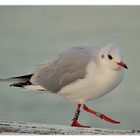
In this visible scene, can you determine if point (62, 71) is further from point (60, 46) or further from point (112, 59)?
point (112, 59)

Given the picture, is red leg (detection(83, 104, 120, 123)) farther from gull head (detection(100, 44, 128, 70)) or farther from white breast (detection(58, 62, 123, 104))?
gull head (detection(100, 44, 128, 70))

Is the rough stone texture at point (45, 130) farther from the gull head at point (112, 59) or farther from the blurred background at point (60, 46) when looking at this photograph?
the gull head at point (112, 59)

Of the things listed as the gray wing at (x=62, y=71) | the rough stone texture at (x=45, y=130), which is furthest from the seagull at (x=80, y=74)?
the rough stone texture at (x=45, y=130)

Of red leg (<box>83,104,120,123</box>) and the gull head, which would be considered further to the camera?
red leg (<box>83,104,120,123</box>)

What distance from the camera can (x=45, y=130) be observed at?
321 centimetres

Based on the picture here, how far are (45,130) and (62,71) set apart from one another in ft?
1.07

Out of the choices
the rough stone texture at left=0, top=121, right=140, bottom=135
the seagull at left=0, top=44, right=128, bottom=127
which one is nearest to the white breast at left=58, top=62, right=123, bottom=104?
the seagull at left=0, top=44, right=128, bottom=127

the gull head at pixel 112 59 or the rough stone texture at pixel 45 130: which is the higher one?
the gull head at pixel 112 59

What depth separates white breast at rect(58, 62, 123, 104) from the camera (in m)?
3.20

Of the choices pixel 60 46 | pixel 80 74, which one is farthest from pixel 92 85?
pixel 60 46

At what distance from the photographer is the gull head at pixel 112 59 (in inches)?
125

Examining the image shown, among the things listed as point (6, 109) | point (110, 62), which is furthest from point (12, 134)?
point (110, 62)

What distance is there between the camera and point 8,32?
3240mm
